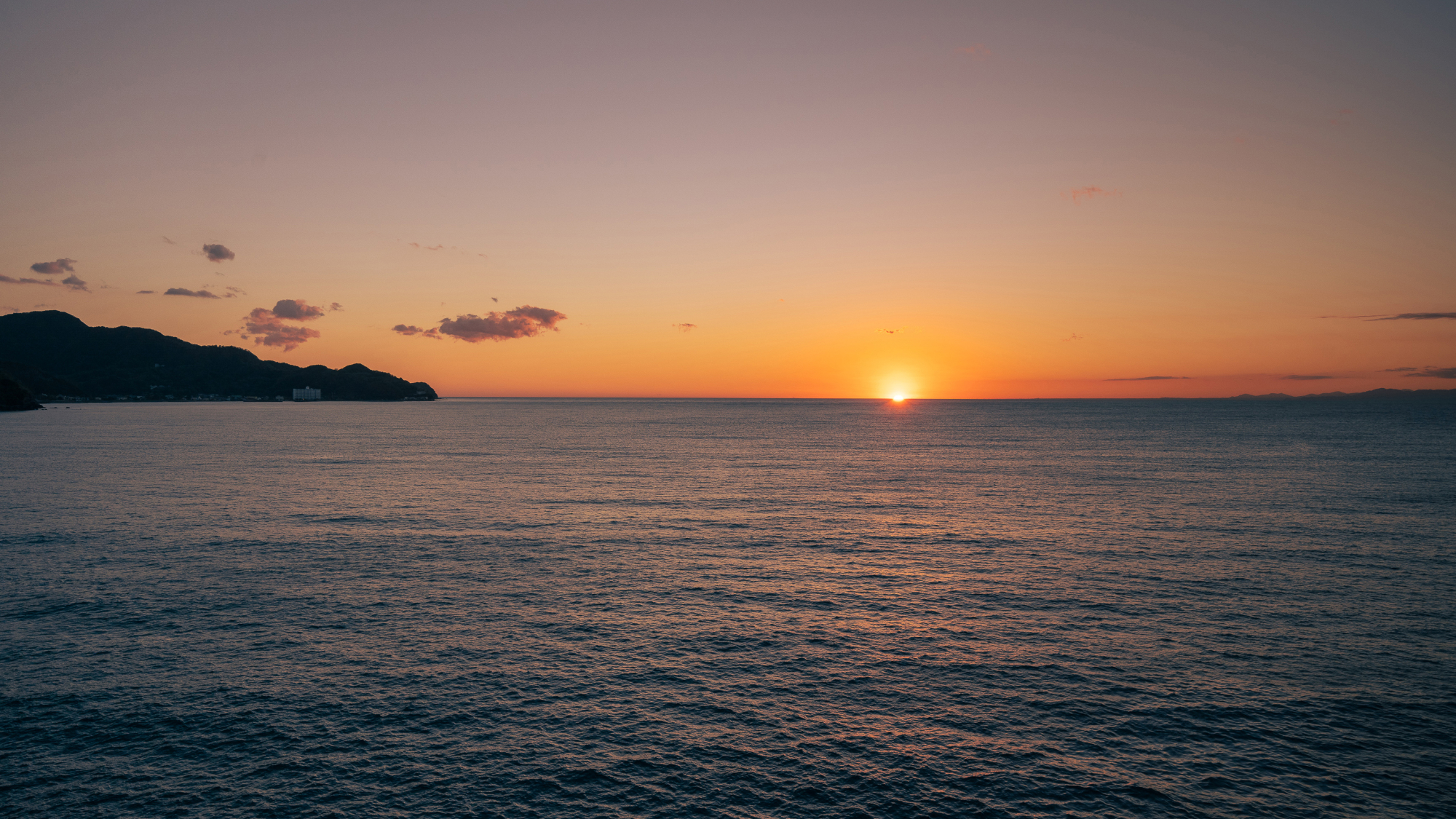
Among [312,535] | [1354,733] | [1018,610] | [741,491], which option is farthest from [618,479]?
[1354,733]

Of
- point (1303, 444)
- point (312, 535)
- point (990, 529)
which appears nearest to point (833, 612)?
point (990, 529)

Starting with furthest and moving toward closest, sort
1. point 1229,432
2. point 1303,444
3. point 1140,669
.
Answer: point 1229,432, point 1303,444, point 1140,669

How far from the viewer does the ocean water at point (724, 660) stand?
1630cm

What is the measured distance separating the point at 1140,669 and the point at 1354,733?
17.3ft

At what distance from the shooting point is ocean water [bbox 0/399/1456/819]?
1630 centimetres

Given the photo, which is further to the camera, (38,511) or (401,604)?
(38,511)

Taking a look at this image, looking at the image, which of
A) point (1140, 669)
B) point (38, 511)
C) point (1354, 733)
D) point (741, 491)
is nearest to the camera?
point (1354, 733)

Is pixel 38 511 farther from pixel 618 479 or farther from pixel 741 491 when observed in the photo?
pixel 741 491

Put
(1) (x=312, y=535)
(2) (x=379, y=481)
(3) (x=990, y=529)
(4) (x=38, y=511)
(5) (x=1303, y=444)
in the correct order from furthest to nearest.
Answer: (5) (x=1303, y=444) → (2) (x=379, y=481) → (4) (x=38, y=511) → (3) (x=990, y=529) → (1) (x=312, y=535)

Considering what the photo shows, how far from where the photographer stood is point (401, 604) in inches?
1171

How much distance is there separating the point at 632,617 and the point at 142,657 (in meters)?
16.4

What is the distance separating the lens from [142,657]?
77.2 ft

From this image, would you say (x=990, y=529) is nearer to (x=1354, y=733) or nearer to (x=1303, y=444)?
(x=1354, y=733)

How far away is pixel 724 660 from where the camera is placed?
23656 millimetres
